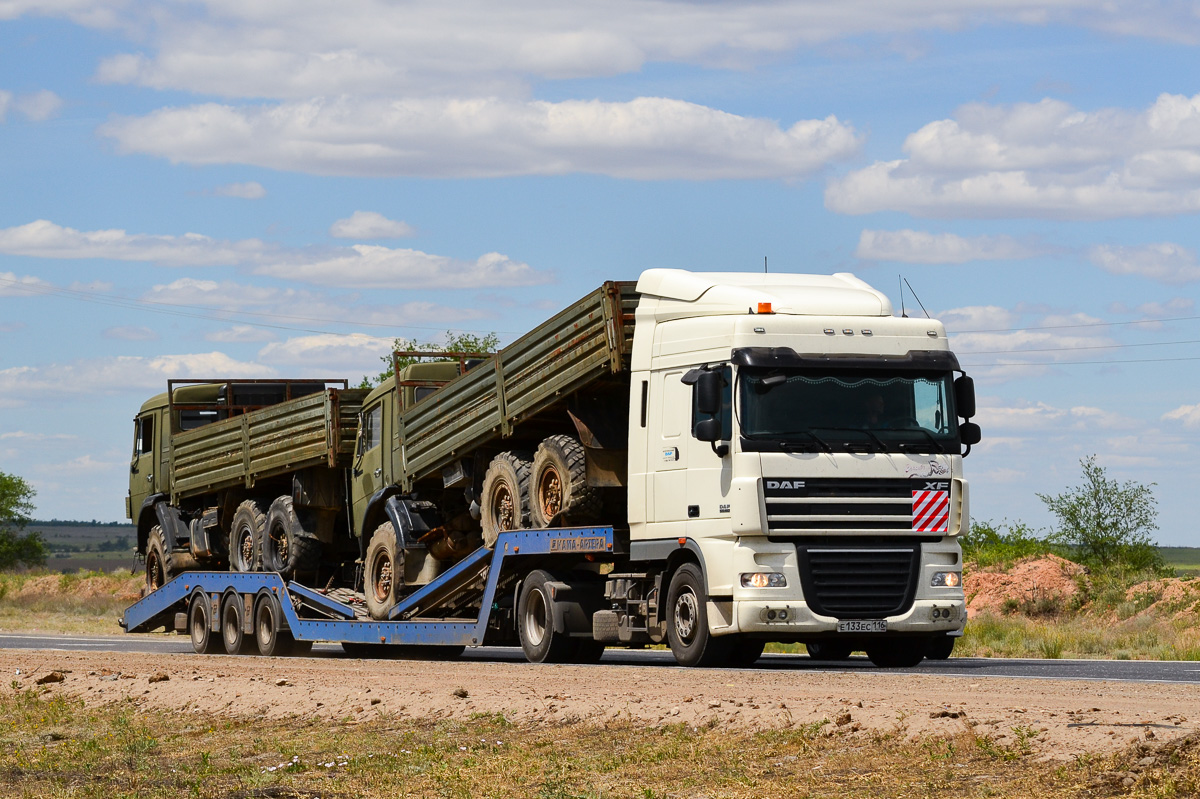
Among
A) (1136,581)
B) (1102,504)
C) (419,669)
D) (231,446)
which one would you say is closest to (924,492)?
(419,669)

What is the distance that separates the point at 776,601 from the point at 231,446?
499 inches

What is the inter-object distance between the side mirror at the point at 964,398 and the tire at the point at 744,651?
3001 mm

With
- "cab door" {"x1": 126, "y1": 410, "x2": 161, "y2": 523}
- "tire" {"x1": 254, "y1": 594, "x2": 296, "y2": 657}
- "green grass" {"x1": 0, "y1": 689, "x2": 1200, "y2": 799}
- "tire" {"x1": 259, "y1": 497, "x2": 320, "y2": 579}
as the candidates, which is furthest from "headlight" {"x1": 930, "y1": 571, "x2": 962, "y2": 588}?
"cab door" {"x1": 126, "y1": 410, "x2": 161, "y2": 523}

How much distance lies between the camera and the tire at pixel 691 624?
639 inches

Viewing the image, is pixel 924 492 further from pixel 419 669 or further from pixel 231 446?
pixel 231 446

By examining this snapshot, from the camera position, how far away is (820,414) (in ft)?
52.4

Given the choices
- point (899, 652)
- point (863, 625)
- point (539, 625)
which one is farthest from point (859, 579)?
point (539, 625)

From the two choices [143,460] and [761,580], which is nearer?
[761,580]

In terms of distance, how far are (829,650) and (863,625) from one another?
2835 mm

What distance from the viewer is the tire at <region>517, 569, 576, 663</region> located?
59.8 feet

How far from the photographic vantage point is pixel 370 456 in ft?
74.5

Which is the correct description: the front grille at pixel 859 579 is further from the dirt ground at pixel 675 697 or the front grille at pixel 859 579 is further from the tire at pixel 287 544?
the tire at pixel 287 544

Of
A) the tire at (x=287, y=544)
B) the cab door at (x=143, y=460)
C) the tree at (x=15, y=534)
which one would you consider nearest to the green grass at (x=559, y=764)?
the tire at (x=287, y=544)

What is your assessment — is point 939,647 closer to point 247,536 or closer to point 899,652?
point 899,652
